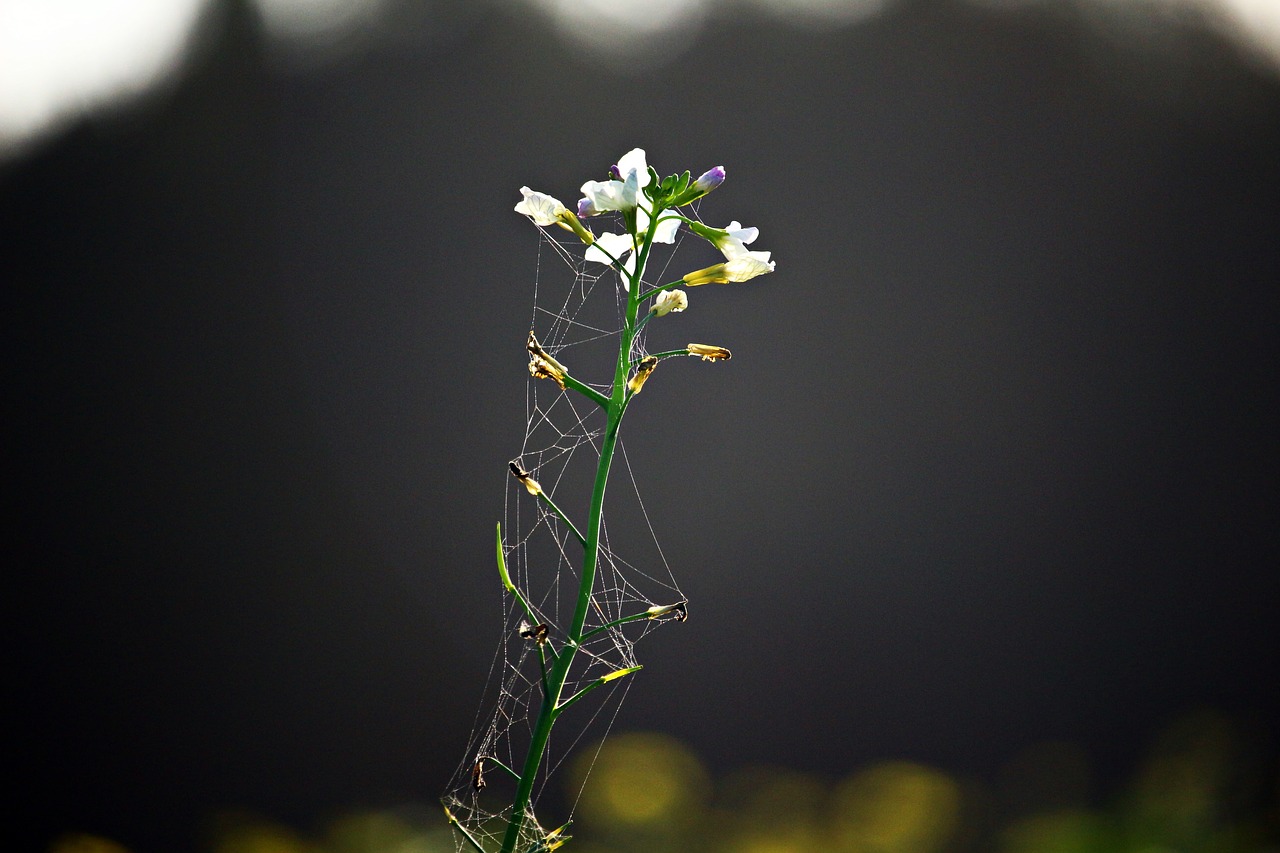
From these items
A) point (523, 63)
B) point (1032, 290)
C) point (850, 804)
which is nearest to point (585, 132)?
point (523, 63)

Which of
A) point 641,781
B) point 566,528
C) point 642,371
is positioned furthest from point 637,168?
point 566,528

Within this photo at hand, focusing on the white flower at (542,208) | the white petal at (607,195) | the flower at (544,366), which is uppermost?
the white petal at (607,195)

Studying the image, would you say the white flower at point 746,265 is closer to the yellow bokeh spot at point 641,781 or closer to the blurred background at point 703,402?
the yellow bokeh spot at point 641,781

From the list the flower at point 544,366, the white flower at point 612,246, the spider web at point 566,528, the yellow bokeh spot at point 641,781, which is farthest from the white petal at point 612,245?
the spider web at point 566,528

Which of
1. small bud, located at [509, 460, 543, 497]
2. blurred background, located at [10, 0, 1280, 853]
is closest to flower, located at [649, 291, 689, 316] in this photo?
small bud, located at [509, 460, 543, 497]

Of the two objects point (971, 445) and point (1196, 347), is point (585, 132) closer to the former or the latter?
point (971, 445)

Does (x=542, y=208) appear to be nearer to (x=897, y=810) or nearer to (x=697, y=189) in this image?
(x=697, y=189)
